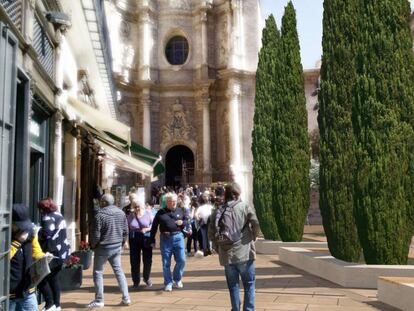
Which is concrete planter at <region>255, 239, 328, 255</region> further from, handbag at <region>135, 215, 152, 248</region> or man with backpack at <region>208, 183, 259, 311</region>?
man with backpack at <region>208, 183, 259, 311</region>

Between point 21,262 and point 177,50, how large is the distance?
3095cm

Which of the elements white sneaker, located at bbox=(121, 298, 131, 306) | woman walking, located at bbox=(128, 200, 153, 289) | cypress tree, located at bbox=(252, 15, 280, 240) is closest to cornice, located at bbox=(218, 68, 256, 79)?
cypress tree, located at bbox=(252, 15, 280, 240)

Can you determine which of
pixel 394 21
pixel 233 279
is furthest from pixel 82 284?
pixel 394 21

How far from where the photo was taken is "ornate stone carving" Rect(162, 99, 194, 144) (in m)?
32.3

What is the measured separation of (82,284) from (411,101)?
6.66 metres

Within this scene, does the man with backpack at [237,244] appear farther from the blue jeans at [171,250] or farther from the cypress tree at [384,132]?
the cypress tree at [384,132]

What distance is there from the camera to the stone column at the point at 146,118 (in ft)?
103

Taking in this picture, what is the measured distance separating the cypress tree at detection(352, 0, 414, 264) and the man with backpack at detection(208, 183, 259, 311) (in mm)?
3572

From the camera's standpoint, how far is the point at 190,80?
108 ft

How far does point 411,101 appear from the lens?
830 centimetres

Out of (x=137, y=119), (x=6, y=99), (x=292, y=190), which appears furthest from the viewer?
(x=137, y=119)

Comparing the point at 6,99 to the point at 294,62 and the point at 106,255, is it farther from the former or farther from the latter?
the point at 294,62

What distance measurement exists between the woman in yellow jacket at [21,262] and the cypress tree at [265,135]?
1032 cm

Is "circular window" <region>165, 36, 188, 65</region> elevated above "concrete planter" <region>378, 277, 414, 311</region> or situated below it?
above
